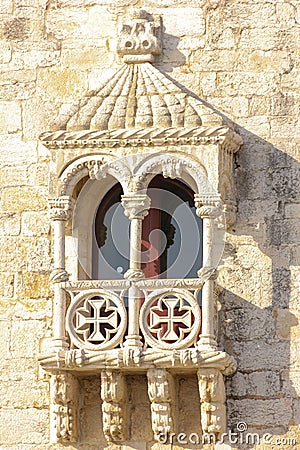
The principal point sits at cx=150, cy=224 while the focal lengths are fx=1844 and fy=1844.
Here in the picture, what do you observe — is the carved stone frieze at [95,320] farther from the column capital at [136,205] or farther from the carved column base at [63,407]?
the column capital at [136,205]

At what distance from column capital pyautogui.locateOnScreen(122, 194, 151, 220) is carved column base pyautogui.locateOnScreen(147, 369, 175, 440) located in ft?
3.39

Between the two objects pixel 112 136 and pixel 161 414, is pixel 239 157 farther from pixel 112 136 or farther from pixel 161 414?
pixel 161 414

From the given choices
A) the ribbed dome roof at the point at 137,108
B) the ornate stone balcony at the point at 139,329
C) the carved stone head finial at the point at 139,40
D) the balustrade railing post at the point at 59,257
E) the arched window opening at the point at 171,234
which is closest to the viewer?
the ornate stone balcony at the point at 139,329

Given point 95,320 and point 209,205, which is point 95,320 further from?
point 209,205

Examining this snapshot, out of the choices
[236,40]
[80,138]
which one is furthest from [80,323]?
[236,40]

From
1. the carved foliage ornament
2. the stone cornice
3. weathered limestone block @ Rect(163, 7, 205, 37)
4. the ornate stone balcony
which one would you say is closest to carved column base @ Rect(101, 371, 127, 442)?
the ornate stone balcony

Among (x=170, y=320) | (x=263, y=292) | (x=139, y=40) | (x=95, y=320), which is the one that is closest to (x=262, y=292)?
(x=263, y=292)

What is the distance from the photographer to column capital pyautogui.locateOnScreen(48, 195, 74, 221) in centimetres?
1233

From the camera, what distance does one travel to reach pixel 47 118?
1287 cm

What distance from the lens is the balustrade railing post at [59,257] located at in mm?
12241

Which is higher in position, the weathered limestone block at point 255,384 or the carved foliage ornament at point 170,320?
the carved foliage ornament at point 170,320

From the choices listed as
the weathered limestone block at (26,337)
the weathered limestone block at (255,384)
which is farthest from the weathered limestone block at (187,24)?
the weathered limestone block at (255,384)

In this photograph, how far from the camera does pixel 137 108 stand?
12.5 metres

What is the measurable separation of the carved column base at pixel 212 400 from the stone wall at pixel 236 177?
15 cm
